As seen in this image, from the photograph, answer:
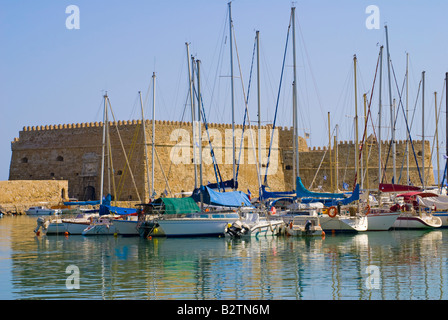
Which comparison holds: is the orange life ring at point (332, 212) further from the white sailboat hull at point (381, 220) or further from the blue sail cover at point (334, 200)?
the white sailboat hull at point (381, 220)

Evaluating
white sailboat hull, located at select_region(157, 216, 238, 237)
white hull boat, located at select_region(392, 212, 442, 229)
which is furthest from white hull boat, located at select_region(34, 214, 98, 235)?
white hull boat, located at select_region(392, 212, 442, 229)

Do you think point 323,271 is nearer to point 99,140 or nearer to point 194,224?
point 194,224

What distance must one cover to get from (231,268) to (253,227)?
6772 millimetres

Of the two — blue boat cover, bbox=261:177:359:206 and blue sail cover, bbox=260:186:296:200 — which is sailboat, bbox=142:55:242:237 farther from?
blue sail cover, bbox=260:186:296:200

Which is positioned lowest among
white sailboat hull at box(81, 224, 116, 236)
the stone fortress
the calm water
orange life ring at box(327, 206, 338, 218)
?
the calm water

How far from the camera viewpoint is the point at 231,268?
17.4 meters

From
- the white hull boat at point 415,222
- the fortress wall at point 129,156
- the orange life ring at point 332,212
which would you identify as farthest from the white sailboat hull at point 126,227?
the fortress wall at point 129,156

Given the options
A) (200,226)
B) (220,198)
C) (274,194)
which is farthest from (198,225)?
(274,194)

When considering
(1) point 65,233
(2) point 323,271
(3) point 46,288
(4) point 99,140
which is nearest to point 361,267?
(2) point 323,271

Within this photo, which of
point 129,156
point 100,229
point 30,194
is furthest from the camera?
point 30,194

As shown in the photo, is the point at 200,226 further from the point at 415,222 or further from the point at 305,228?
the point at 415,222

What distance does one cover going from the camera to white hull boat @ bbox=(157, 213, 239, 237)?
79.1ft

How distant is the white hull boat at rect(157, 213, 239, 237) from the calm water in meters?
0.38

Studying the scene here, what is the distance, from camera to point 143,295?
13836mm
